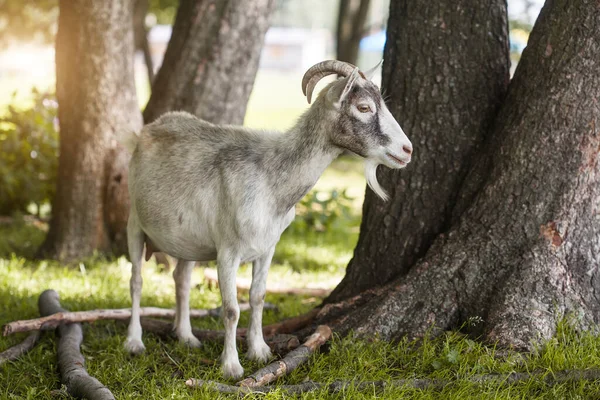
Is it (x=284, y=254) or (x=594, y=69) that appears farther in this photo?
(x=284, y=254)

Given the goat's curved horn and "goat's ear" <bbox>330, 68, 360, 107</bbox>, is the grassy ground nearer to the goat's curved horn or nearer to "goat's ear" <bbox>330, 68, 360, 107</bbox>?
the goat's curved horn

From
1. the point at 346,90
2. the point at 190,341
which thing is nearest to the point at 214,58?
the point at 190,341

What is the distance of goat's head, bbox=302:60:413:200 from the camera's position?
3924 mm

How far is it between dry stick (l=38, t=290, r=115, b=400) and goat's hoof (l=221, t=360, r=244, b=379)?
0.72 meters

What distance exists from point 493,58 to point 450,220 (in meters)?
1.11

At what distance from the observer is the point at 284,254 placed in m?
7.70

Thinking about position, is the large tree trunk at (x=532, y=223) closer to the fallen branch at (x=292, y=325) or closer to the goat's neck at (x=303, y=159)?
the fallen branch at (x=292, y=325)

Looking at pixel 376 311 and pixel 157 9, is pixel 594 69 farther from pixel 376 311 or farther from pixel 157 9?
pixel 157 9

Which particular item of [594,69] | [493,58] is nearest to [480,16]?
[493,58]

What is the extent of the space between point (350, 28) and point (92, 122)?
8.77m

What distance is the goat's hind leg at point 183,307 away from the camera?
15.6 feet

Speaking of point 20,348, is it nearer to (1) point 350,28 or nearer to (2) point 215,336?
(2) point 215,336

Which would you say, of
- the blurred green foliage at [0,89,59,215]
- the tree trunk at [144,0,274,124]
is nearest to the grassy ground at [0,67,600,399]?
the tree trunk at [144,0,274,124]

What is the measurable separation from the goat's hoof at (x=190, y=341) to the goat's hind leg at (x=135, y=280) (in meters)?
0.26
